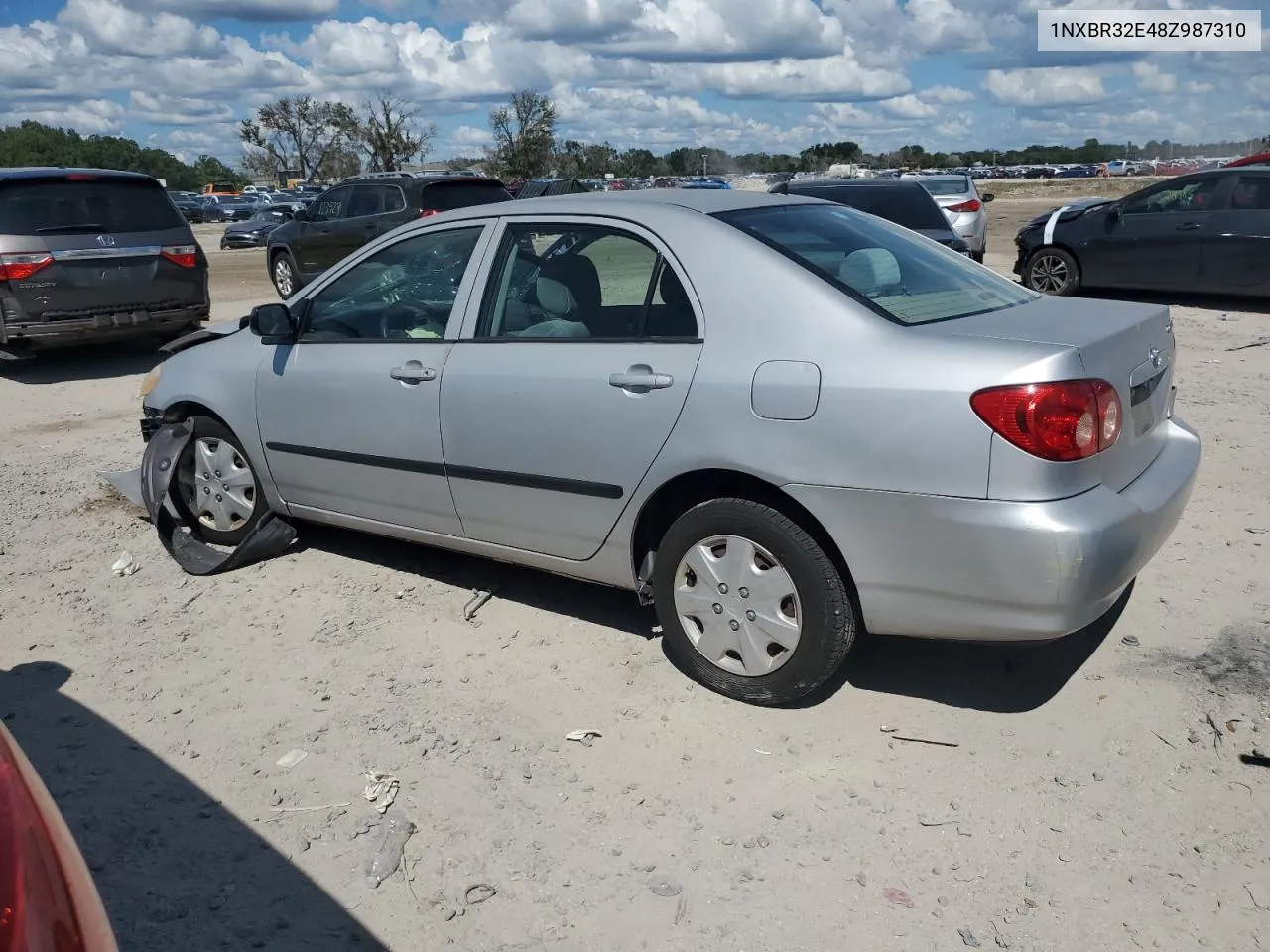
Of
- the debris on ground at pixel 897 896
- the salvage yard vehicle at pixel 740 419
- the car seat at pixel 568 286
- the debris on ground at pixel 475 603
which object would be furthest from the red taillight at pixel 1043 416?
the debris on ground at pixel 475 603

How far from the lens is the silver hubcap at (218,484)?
16.9ft

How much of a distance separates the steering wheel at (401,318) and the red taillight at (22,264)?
6.29 metres

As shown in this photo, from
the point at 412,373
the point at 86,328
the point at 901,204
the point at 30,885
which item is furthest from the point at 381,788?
the point at 901,204

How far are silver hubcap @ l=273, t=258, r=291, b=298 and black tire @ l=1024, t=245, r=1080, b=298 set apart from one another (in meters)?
11.0

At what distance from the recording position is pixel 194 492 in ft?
17.5

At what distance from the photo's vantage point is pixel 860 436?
126 inches

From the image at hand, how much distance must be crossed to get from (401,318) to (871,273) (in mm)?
2069

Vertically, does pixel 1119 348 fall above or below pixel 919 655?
above

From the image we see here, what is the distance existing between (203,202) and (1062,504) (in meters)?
59.7

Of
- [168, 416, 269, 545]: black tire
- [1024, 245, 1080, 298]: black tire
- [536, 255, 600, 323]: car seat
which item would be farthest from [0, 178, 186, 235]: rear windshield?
[1024, 245, 1080, 298]: black tire

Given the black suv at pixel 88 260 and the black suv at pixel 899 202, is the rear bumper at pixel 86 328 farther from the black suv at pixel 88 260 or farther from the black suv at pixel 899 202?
the black suv at pixel 899 202

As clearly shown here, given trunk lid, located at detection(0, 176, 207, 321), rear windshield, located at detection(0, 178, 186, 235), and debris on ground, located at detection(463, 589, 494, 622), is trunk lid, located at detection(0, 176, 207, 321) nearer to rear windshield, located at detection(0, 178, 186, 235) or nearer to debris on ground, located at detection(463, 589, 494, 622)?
rear windshield, located at detection(0, 178, 186, 235)

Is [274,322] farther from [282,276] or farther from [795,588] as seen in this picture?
[282,276]

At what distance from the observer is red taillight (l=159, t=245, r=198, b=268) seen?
1020 centimetres
